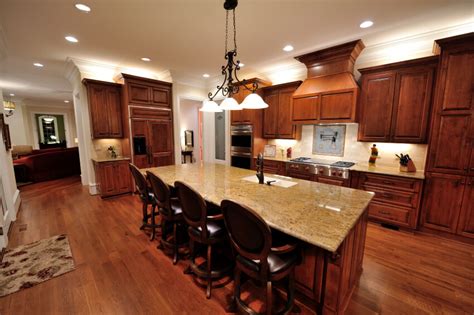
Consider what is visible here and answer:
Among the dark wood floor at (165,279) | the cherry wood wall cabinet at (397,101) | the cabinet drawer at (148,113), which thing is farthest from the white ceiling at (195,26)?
the dark wood floor at (165,279)

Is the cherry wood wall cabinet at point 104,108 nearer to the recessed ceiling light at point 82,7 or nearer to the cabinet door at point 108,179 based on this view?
the cabinet door at point 108,179

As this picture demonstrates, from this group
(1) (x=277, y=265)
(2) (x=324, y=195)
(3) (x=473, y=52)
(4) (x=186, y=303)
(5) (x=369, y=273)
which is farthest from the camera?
(3) (x=473, y=52)

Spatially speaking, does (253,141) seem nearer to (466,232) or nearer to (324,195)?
(324,195)

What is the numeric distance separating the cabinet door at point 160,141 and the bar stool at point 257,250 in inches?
153

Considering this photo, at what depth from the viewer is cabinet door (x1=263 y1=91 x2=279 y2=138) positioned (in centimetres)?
448

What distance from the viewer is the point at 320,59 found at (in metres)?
3.51

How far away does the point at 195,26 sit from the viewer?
8.91 ft

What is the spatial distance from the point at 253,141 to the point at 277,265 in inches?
137

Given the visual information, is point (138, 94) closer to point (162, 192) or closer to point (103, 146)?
point (103, 146)

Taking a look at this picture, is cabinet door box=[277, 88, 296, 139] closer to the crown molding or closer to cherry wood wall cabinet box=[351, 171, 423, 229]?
the crown molding

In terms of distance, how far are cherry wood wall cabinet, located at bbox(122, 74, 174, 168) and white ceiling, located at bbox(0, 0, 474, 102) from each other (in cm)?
64

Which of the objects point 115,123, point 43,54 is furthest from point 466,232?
point 43,54

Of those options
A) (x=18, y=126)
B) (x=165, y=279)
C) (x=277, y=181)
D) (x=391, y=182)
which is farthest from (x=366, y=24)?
(x=18, y=126)

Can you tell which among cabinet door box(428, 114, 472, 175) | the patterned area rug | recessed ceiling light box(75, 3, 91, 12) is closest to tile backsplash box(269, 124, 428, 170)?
cabinet door box(428, 114, 472, 175)
